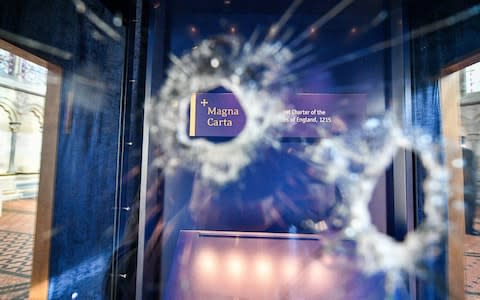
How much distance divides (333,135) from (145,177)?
920 mm

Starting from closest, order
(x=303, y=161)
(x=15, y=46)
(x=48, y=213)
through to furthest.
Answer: (x=15, y=46) < (x=48, y=213) < (x=303, y=161)

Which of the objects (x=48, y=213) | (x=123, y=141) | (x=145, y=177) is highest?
(x=123, y=141)

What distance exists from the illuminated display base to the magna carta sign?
0.51m

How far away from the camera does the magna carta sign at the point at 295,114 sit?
113 cm

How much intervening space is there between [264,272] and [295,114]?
731 mm

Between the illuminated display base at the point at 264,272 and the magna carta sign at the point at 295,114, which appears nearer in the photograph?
the illuminated display base at the point at 264,272

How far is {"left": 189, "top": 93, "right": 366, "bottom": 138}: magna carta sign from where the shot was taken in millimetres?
1129

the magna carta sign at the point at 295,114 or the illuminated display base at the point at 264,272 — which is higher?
the magna carta sign at the point at 295,114

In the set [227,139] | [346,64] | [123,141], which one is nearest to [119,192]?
[123,141]

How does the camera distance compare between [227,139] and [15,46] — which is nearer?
[15,46]

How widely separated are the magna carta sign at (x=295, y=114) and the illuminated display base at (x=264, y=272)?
510 millimetres

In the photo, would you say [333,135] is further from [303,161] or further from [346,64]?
[346,64]

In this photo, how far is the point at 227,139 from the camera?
1160mm

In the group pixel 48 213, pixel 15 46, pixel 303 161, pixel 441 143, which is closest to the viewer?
pixel 15 46
